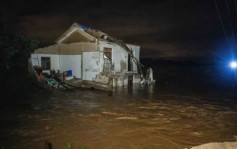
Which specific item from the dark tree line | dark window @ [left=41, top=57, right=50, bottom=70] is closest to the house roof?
dark window @ [left=41, top=57, right=50, bottom=70]

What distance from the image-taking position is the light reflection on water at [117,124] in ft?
25.9

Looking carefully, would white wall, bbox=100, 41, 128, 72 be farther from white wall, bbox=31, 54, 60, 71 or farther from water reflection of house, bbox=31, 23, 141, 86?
white wall, bbox=31, 54, 60, 71

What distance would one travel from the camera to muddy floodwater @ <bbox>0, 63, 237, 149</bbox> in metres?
7.86

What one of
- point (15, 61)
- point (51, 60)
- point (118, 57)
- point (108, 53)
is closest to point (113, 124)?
point (15, 61)

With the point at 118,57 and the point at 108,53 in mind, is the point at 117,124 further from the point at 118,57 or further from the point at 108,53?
the point at 118,57

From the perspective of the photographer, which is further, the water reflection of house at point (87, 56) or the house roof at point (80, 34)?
the house roof at point (80, 34)

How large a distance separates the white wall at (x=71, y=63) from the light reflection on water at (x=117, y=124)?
8121mm

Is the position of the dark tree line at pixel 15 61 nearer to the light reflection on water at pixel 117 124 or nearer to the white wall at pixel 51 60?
the white wall at pixel 51 60

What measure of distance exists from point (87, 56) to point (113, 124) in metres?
13.0

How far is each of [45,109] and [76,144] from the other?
5.37 meters

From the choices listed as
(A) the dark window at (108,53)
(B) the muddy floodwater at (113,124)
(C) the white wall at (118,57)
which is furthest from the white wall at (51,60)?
(B) the muddy floodwater at (113,124)

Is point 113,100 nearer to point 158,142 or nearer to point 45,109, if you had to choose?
point 45,109

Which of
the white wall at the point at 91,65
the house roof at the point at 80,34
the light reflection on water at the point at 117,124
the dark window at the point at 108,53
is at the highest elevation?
the house roof at the point at 80,34

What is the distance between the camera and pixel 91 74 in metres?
21.7
